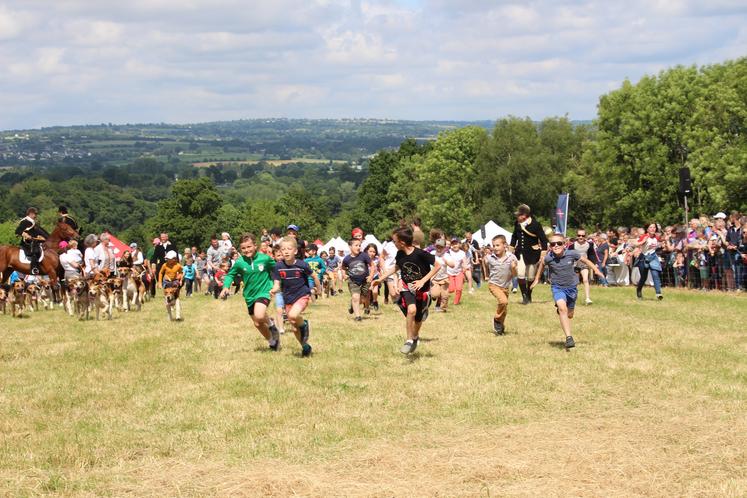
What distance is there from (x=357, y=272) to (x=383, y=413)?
32.7ft

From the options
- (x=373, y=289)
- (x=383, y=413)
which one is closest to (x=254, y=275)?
(x=383, y=413)

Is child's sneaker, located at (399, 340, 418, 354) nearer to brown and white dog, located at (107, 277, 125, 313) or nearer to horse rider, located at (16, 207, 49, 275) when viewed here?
brown and white dog, located at (107, 277, 125, 313)

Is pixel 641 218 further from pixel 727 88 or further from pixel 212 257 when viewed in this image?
pixel 212 257

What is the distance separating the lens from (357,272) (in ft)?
69.7

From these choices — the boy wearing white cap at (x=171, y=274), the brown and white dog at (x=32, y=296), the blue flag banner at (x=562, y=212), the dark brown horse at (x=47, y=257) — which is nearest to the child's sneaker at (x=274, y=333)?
the boy wearing white cap at (x=171, y=274)

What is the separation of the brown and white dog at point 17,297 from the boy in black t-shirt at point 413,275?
46.9 ft

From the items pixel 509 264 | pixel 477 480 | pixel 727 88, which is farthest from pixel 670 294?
pixel 727 88

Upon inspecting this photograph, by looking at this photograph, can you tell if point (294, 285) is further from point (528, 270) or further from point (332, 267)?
point (332, 267)

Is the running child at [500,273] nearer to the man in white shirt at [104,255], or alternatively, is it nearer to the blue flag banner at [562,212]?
the man in white shirt at [104,255]

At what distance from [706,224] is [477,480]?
21152 mm

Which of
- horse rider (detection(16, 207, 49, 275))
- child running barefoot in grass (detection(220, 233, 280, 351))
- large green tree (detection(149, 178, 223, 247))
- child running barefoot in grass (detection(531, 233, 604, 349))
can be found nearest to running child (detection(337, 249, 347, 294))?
horse rider (detection(16, 207, 49, 275))

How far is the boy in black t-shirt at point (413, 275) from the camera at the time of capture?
49.2 ft

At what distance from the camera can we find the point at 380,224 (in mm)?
99750

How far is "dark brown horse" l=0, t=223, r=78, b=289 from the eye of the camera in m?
25.3
